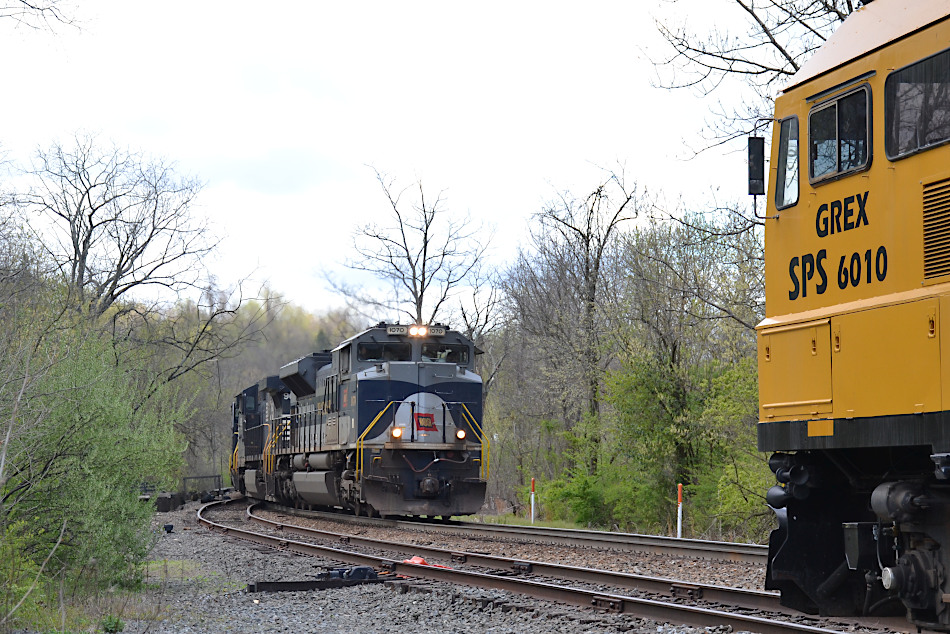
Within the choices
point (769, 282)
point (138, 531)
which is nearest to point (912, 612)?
point (769, 282)

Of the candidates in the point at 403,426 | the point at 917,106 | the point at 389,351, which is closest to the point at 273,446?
the point at 389,351

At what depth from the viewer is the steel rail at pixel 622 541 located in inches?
478

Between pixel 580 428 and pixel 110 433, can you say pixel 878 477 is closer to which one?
pixel 110 433

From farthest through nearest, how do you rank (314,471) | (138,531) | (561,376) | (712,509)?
1. (561,376)
2. (314,471)
3. (712,509)
4. (138,531)

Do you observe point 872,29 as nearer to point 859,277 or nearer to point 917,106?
point 917,106

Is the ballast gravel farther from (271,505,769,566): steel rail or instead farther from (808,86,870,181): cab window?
(271,505,769,566): steel rail

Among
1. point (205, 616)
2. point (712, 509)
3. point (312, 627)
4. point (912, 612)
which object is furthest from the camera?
point (712, 509)

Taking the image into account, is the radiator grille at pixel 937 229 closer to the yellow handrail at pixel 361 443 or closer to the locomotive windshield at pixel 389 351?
the yellow handrail at pixel 361 443

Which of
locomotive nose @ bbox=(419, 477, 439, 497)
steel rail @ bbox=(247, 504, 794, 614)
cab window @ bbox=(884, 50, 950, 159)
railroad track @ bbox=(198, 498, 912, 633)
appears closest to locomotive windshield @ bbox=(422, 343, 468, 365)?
locomotive nose @ bbox=(419, 477, 439, 497)

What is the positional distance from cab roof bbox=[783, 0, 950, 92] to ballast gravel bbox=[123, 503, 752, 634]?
4233 millimetres

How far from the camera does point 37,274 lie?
18.1 meters

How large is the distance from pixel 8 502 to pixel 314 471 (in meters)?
13.4

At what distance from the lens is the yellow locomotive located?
5.64 m

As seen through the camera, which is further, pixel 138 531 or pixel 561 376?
pixel 561 376
